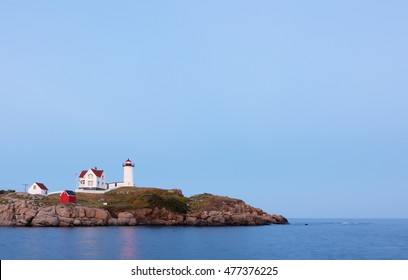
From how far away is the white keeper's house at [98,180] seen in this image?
428ft

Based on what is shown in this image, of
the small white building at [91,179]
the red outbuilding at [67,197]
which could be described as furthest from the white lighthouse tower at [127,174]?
the red outbuilding at [67,197]

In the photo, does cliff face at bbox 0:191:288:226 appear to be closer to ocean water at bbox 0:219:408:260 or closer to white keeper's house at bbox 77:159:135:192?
ocean water at bbox 0:219:408:260

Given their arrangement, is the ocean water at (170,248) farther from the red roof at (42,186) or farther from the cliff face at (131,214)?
the red roof at (42,186)

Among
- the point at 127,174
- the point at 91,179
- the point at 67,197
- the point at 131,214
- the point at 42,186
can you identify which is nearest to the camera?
the point at 131,214

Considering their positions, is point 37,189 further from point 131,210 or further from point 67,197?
point 131,210

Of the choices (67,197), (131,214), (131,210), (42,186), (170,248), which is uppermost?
(42,186)

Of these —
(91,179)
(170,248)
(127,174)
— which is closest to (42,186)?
(91,179)

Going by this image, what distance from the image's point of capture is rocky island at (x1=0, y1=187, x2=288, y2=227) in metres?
98.9

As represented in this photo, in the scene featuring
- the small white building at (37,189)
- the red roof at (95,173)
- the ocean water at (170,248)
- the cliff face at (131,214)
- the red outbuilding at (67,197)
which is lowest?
Result: the ocean water at (170,248)

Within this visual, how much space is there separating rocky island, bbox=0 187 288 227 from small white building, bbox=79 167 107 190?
6.06 metres

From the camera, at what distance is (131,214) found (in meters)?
107

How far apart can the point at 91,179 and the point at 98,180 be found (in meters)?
1.93

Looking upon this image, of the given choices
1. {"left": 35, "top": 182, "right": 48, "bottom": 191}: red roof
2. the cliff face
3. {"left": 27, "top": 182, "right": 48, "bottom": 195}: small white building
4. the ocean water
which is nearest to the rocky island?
the cliff face
